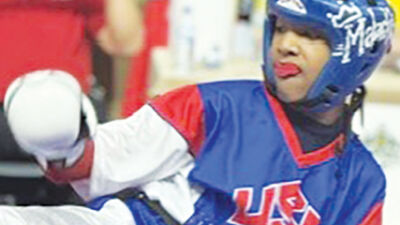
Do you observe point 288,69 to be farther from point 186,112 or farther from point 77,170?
point 77,170

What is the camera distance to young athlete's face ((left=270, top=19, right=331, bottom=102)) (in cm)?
131

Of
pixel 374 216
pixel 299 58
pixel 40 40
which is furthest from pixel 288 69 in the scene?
pixel 40 40

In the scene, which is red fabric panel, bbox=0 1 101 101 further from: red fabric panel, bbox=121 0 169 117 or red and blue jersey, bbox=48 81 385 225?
red and blue jersey, bbox=48 81 385 225

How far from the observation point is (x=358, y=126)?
6.34 feet

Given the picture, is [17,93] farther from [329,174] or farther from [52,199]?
[52,199]

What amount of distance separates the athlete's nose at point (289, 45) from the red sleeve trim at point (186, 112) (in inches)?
5.1

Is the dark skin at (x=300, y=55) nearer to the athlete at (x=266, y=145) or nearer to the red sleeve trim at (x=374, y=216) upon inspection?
the athlete at (x=266, y=145)

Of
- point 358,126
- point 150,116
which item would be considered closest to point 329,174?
point 150,116

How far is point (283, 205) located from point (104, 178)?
244 millimetres

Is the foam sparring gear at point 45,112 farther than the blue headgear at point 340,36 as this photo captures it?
No

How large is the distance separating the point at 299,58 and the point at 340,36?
6 centimetres

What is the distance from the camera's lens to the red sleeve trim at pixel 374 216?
1.39 meters

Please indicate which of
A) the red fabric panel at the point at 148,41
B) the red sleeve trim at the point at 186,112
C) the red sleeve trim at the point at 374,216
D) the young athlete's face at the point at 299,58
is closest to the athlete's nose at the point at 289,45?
the young athlete's face at the point at 299,58

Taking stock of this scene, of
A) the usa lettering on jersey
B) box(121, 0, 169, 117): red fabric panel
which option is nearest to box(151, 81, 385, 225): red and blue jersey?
the usa lettering on jersey
